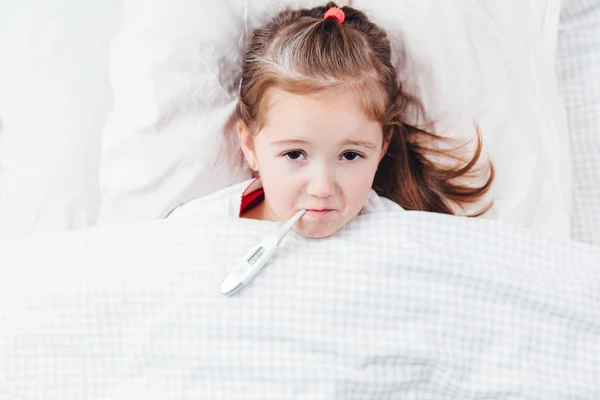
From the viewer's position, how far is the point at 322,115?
859mm

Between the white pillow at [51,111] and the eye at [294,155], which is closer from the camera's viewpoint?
the eye at [294,155]

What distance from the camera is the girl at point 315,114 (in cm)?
87

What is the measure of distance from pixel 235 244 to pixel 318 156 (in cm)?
18

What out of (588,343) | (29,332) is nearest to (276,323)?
(29,332)

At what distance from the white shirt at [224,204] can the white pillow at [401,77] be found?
18 mm

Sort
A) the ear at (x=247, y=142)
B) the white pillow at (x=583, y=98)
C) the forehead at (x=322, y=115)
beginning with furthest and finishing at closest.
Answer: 1. the white pillow at (x=583, y=98)
2. the ear at (x=247, y=142)
3. the forehead at (x=322, y=115)

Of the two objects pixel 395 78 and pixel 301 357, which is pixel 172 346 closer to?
pixel 301 357

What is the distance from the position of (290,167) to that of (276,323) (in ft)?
0.70

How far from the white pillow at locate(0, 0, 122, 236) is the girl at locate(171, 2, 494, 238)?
0.19 metres

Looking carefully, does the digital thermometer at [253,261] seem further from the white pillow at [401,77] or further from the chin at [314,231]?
the white pillow at [401,77]

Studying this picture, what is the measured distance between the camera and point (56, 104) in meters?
1.09

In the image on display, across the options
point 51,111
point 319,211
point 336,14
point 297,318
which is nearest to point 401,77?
point 336,14

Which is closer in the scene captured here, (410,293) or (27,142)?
(410,293)

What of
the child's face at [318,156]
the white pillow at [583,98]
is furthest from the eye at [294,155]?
the white pillow at [583,98]
